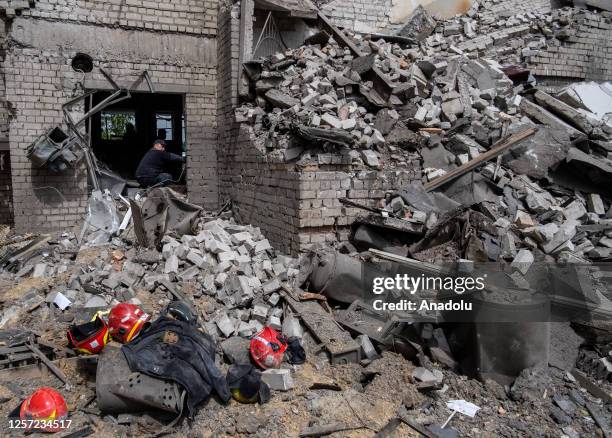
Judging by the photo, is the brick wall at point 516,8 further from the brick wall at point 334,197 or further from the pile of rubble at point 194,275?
the pile of rubble at point 194,275

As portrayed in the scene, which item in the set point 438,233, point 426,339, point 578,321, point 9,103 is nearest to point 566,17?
point 438,233

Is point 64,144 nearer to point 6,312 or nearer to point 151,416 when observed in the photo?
point 6,312

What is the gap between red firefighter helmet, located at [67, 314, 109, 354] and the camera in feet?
14.4

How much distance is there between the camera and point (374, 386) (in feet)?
13.9

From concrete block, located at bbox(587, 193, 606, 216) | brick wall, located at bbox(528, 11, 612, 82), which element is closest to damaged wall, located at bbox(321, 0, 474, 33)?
brick wall, located at bbox(528, 11, 612, 82)

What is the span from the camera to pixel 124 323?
14.7 ft

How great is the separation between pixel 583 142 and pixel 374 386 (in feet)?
18.6

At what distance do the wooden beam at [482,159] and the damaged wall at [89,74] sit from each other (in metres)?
4.72

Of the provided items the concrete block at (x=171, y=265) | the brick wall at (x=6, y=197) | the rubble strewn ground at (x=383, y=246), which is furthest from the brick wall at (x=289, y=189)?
the brick wall at (x=6, y=197)

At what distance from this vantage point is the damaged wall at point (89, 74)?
7.59 m

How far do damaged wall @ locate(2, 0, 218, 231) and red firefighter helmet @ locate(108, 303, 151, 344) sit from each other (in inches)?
166

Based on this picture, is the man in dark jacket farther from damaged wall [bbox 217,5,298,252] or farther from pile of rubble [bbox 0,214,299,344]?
pile of rubble [bbox 0,214,299,344]

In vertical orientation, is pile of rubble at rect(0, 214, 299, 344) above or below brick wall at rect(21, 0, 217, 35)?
below

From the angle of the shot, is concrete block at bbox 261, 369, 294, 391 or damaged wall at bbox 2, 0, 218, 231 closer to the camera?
concrete block at bbox 261, 369, 294, 391
